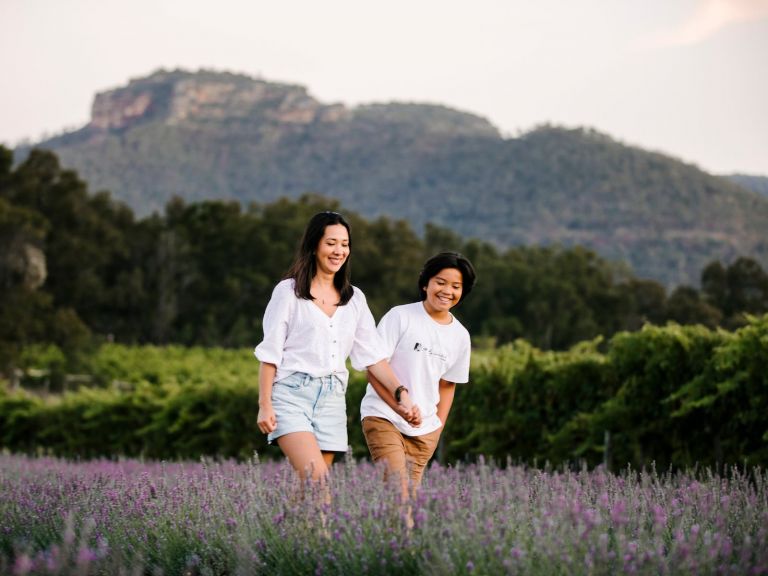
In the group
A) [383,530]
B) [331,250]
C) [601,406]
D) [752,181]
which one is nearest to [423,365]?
[331,250]

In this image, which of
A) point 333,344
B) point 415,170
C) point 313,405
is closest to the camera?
point 313,405

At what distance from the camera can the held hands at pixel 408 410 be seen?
5.56 metres

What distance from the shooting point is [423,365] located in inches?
233

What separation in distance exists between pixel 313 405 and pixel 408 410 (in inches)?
19.9

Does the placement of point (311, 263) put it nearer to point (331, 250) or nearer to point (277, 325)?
point (331, 250)

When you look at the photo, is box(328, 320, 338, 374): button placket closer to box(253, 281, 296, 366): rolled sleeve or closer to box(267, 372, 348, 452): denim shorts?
box(267, 372, 348, 452): denim shorts

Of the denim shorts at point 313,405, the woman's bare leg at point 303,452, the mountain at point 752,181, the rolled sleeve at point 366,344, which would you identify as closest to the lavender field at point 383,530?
the woman's bare leg at point 303,452

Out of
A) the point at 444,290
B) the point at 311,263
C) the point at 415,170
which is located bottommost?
the point at 444,290

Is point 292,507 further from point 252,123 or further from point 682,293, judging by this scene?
point 252,123

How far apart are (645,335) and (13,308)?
3347 cm

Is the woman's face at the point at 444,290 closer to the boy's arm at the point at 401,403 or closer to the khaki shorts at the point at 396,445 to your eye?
the boy's arm at the point at 401,403

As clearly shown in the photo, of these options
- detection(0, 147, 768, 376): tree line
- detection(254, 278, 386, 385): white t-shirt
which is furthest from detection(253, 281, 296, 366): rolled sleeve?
detection(0, 147, 768, 376): tree line

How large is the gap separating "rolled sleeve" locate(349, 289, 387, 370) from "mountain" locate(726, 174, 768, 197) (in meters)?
120

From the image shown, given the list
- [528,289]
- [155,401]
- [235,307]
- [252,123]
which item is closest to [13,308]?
[235,307]
